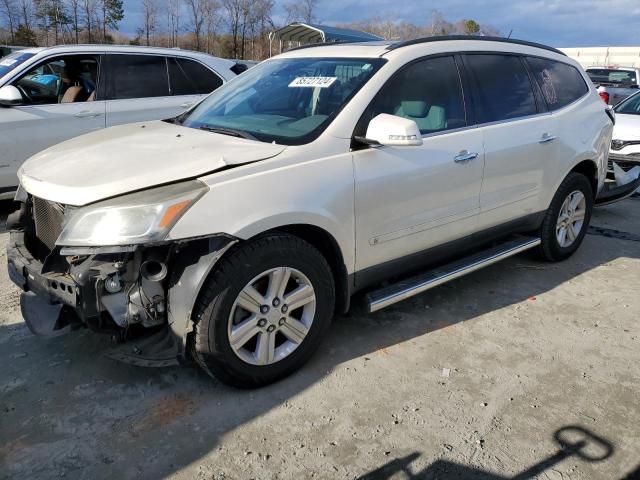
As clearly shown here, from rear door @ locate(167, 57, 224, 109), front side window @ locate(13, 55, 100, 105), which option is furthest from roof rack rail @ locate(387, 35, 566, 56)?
front side window @ locate(13, 55, 100, 105)

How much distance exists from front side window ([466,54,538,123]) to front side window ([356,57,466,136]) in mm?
212

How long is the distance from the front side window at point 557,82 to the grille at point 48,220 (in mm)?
3633

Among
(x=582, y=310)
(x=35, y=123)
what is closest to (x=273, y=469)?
(x=582, y=310)

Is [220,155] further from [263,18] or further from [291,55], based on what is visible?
[263,18]

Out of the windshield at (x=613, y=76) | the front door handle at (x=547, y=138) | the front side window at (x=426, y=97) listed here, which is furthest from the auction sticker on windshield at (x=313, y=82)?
the windshield at (x=613, y=76)

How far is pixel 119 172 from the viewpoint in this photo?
2646 mm

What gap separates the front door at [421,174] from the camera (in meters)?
3.14

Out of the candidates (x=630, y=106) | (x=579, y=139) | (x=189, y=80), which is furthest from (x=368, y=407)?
(x=630, y=106)

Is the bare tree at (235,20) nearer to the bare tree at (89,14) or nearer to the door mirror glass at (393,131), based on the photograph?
the bare tree at (89,14)

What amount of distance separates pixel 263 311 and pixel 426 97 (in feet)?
5.75

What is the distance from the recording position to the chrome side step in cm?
332

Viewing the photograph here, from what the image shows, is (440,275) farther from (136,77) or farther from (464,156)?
(136,77)

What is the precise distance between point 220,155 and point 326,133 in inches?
24.2

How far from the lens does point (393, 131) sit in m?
2.93
